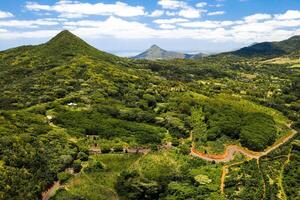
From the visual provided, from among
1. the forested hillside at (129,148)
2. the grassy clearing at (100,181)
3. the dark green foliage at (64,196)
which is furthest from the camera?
the forested hillside at (129,148)

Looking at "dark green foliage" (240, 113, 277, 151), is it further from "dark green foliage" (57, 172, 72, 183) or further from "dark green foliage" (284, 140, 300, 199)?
"dark green foliage" (57, 172, 72, 183)

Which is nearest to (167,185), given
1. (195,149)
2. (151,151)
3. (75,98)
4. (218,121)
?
(151,151)

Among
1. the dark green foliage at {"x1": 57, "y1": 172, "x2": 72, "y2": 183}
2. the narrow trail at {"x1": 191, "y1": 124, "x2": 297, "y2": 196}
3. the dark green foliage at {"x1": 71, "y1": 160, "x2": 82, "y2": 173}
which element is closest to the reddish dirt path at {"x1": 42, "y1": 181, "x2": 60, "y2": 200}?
the dark green foliage at {"x1": 57, "y1": 172, "x2": 72, "y2": 183}

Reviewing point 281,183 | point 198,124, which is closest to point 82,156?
point 281,183

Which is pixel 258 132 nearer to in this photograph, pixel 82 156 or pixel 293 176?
pixel 293 176

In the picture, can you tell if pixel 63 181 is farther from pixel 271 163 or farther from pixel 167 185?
pixel 271 163

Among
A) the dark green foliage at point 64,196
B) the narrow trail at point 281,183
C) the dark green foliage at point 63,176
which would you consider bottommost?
the narrow trail at point 281,183

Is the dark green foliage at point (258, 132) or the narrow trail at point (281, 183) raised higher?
the dark green foliage at point (258, 132)

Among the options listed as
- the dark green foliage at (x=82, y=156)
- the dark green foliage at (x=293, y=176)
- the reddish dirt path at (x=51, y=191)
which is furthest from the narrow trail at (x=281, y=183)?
the reddish dirt path at (x=51, y=191)

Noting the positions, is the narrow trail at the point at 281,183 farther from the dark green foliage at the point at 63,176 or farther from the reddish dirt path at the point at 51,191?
the reddish dirt path at the point at 51,191

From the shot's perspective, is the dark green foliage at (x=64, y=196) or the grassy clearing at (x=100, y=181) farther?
the grassy clearing at (x=100, y=181)

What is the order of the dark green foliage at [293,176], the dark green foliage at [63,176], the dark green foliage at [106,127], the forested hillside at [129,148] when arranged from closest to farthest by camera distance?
1. the forested hillside at [129,148]
2. the dark green foliage at [63,176]
3. the dark green foliage at [293,176]
4. the dark green foliage at [106,127]
